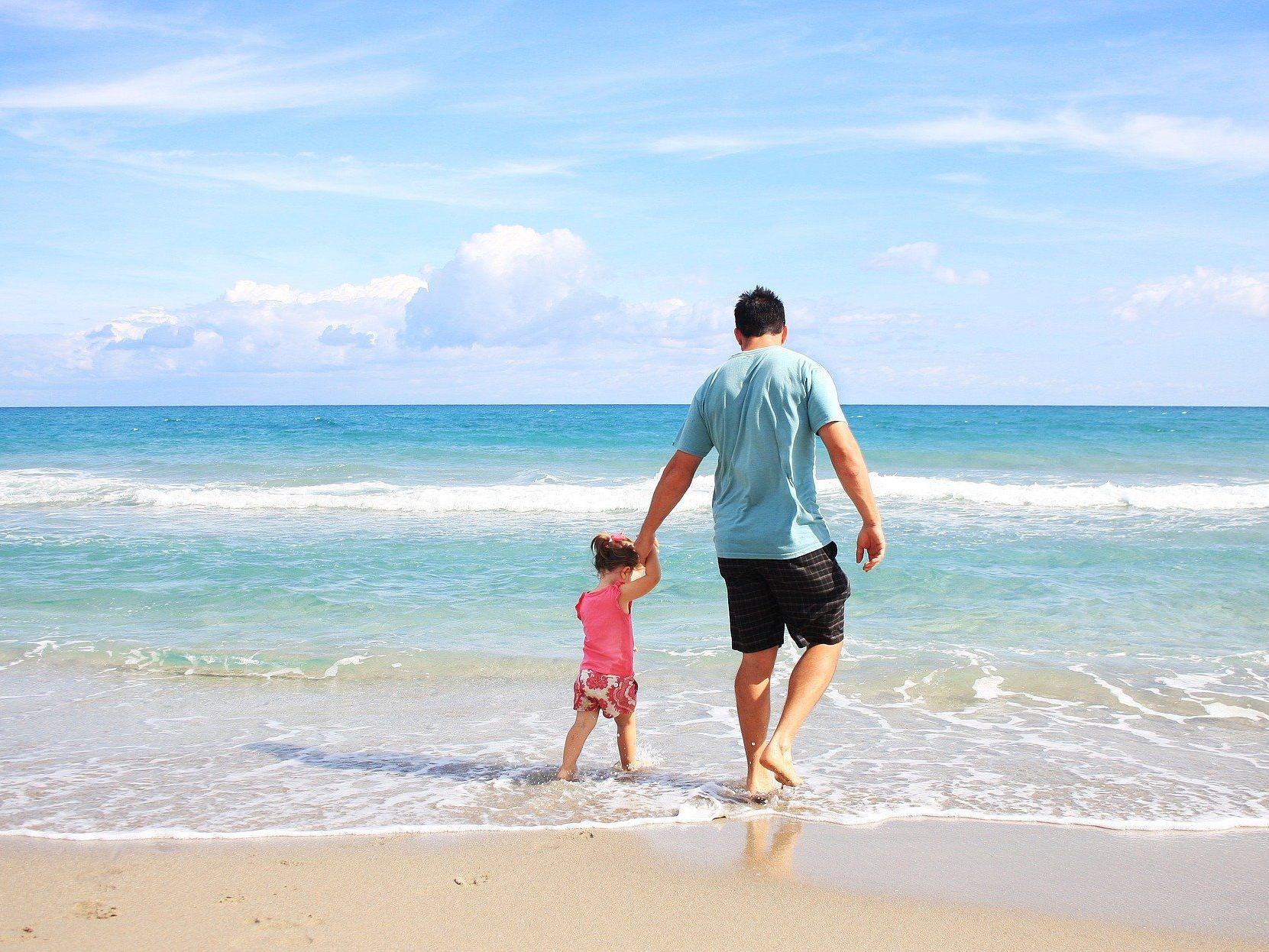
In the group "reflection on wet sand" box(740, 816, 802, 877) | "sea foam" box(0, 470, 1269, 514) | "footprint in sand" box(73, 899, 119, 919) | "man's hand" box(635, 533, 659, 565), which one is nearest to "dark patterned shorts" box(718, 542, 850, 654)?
"man's hand" box(635, 533, 659, 565)

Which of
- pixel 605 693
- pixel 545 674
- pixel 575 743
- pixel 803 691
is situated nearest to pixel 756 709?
pixel 803 691

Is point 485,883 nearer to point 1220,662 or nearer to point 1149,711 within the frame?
point 1149,711

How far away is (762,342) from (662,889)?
2.04 m

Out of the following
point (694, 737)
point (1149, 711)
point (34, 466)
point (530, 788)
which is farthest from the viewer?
point (34, 466)

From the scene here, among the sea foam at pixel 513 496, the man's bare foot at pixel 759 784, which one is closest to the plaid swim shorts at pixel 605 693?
the man's bare foot at pixel 759 784

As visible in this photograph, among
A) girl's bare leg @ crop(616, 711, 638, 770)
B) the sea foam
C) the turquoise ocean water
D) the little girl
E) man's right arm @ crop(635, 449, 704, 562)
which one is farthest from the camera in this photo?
the sea foam

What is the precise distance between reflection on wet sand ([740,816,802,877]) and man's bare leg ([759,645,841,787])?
0.51 ft

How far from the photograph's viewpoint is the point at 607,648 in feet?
13.8

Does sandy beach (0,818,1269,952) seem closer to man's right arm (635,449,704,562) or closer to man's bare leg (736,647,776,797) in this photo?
man's bare leg (736,647,776,797)

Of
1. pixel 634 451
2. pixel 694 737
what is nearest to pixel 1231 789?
pixel 694 737

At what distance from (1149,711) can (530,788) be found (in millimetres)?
3491

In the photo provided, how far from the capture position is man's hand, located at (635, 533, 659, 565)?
3908 millimetres

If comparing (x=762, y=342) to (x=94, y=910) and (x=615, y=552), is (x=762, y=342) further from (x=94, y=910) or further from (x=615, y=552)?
(x=94, y=910)

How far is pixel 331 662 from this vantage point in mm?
6238
